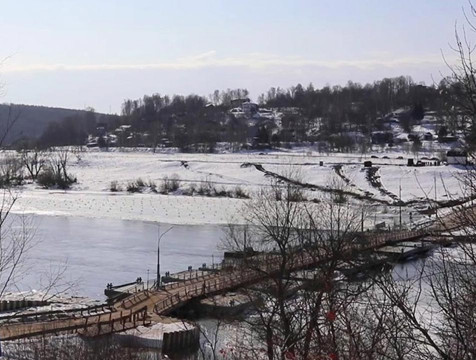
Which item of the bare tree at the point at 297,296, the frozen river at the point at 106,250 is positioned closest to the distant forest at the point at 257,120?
the frozen river at the point at 106,250

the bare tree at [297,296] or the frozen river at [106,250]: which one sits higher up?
the bare tree at [297,296]

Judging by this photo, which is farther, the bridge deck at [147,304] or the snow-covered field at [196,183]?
the snow-covered field at [196,183]

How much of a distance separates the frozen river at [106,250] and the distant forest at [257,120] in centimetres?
4955

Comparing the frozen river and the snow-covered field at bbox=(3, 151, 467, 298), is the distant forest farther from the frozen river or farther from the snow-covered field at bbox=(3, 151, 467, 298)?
the frozen river

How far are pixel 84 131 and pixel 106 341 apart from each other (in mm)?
115538

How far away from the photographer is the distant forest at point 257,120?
94625mm

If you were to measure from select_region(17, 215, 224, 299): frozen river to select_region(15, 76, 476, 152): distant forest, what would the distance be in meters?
49.5

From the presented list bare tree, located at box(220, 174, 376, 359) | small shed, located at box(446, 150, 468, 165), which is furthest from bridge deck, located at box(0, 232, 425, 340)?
small shed, located at box(446, 150, 468, 165)

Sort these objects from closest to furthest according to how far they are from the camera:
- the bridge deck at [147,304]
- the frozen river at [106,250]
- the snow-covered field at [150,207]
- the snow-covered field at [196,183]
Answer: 1. the bridge deck at [147,304]
2. the frozen river at [106,250]
3. the snow-covered field at [150,207]
4. the snow-covered field at [196,183]

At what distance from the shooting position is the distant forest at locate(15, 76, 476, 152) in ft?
310

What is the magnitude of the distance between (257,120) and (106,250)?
9087 cm

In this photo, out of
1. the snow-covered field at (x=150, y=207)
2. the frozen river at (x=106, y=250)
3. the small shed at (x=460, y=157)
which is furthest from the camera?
the snow-covered field at (x=150, y=207)

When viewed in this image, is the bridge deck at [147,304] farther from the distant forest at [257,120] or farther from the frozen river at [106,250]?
the distant forest at [257,120]

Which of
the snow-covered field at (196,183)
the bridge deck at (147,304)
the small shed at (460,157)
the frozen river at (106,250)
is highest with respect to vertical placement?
the small shed at (460,157)
